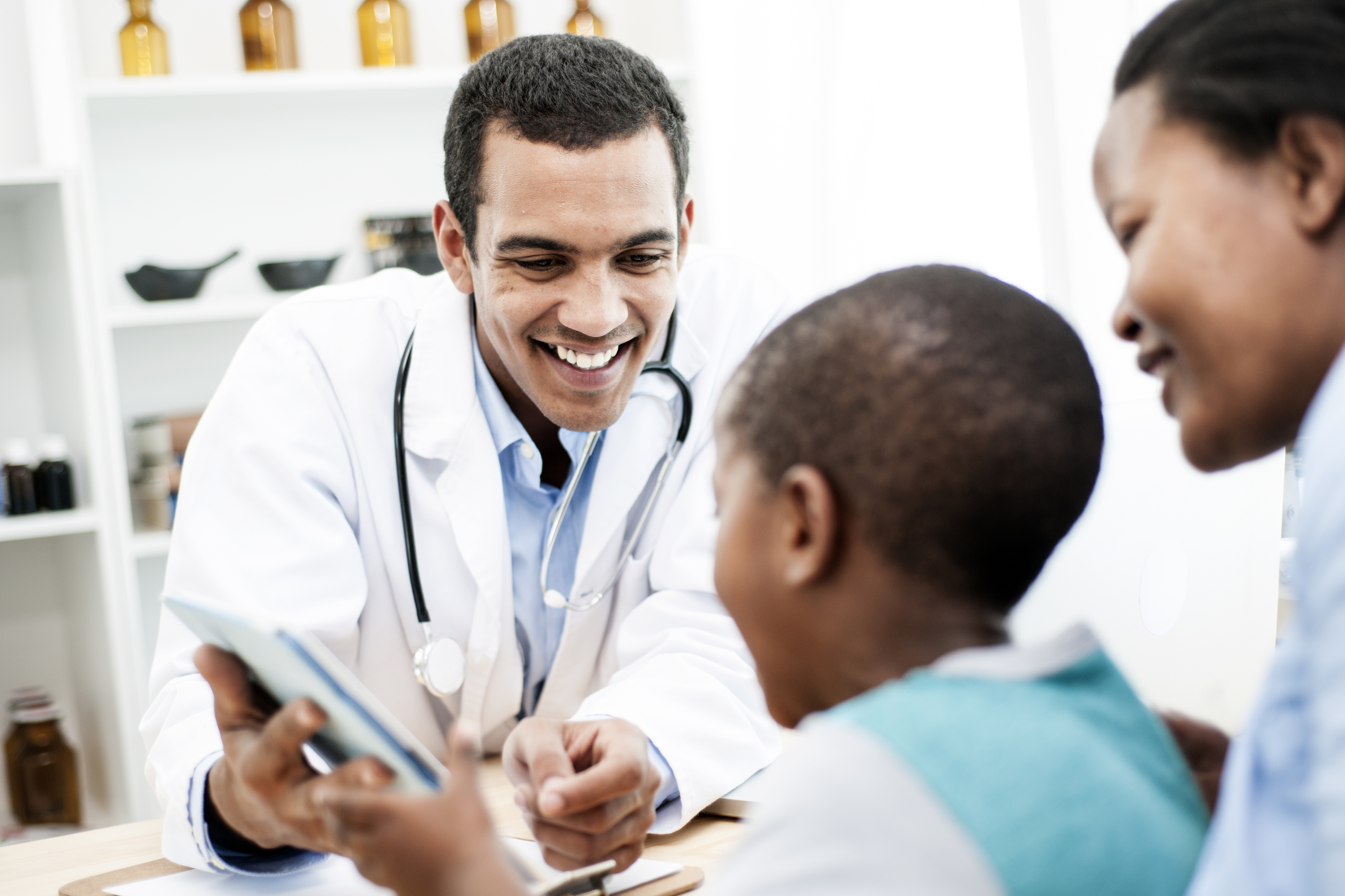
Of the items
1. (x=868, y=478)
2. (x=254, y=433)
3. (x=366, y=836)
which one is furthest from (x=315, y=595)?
(x=868, y=478)

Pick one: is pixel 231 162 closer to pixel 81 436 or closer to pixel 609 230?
pixel 81 436

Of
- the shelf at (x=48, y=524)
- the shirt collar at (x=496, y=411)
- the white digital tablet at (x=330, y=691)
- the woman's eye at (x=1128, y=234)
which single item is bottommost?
the shelf at (x=48, y=524)

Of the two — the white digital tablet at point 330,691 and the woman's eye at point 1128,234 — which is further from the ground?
the woman's eye at point 1128,234

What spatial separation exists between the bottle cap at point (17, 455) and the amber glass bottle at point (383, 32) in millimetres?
1099

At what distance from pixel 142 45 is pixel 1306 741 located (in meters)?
2.66

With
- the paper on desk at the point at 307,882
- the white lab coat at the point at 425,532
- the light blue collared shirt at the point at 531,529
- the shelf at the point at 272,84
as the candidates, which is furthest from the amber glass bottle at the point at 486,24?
the paper on desk at the point at 307,882

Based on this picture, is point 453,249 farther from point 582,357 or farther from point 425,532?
point 425,532

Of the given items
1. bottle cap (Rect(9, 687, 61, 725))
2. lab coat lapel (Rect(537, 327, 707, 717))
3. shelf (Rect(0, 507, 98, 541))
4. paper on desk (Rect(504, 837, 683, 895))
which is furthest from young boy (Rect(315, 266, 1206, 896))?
bottle cap (Rect(9, 687, 61, 725))

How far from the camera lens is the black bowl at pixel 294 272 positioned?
2.60m

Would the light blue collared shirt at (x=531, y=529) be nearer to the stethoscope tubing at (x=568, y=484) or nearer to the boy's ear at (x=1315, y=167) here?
the stethoscope tubing at (x=568, y=484)

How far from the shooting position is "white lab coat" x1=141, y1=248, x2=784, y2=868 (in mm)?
1255

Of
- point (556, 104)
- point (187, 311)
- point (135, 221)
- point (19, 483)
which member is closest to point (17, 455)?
point (19, 483)

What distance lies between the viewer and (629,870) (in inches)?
37.9

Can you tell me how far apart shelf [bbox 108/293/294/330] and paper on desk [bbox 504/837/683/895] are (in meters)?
1.71
